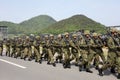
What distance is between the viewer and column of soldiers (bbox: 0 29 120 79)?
12.6 metres

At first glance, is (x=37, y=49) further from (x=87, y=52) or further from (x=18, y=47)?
(x=87, y=52)

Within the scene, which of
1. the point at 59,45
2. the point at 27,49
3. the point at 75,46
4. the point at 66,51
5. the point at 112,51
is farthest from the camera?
the point at 27,49

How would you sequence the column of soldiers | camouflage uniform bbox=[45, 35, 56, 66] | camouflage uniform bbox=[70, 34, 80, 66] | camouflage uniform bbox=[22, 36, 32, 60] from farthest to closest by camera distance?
camouflage uniform bbox=[22, 36, 32, 60]
camouflage uniform bbox=[45, 35, 56, 66]
camouflage uniform bbox=[70, 34, 80, 66]
the column of soldiers

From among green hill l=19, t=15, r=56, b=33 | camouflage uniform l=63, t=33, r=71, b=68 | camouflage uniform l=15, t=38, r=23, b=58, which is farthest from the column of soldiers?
green hill l=19, t=15, r=56, b=33

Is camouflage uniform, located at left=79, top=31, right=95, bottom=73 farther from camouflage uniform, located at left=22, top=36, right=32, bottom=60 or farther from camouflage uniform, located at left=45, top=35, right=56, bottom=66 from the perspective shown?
camouflage uniform, located at left=22, top=36, right=32, bottom=60

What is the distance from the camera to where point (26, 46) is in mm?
20953

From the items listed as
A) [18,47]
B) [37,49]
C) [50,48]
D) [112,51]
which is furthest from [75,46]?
[18,47]

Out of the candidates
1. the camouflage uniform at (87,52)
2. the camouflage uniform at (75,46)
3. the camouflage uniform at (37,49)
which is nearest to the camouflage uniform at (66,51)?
the camouflage uniform at (75,46)

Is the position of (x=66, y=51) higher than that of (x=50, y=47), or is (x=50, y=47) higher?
(x=50, y=47)

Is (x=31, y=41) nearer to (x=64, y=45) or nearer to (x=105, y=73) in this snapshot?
(x=64, y=45)

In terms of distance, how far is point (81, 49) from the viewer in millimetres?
14852

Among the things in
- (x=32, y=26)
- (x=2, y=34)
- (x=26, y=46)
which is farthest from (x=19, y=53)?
(x=32, y=26)

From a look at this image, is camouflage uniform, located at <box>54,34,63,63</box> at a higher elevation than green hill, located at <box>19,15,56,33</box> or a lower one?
lower

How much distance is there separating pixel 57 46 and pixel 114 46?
5.11 meters
